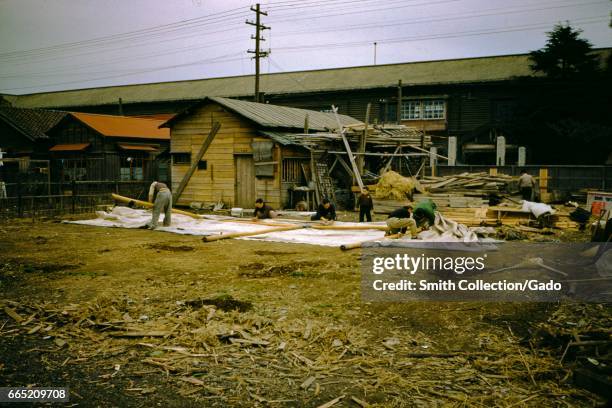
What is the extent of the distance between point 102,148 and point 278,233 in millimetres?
18098

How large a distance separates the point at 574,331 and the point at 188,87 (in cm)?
4477

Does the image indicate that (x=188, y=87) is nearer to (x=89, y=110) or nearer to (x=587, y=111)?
(x=89, y=110)

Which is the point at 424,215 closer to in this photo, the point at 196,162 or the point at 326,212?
the point at 326,212

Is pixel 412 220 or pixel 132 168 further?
pixel 132 168

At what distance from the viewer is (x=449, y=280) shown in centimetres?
919

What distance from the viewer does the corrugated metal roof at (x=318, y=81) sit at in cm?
3525

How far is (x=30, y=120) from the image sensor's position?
3180cm

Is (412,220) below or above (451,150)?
below

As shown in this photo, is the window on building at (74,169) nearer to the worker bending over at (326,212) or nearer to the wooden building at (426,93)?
the wooden building at (426,93)

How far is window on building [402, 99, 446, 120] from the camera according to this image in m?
35.6

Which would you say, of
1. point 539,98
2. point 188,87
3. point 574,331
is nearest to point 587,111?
point 539,98

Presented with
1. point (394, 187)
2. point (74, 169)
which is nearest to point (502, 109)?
point (394, 187)

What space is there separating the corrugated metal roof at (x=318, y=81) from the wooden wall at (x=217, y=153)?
55.8 ft

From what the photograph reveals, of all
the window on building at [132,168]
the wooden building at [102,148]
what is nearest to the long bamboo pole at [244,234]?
the wooden building at [102,148]
